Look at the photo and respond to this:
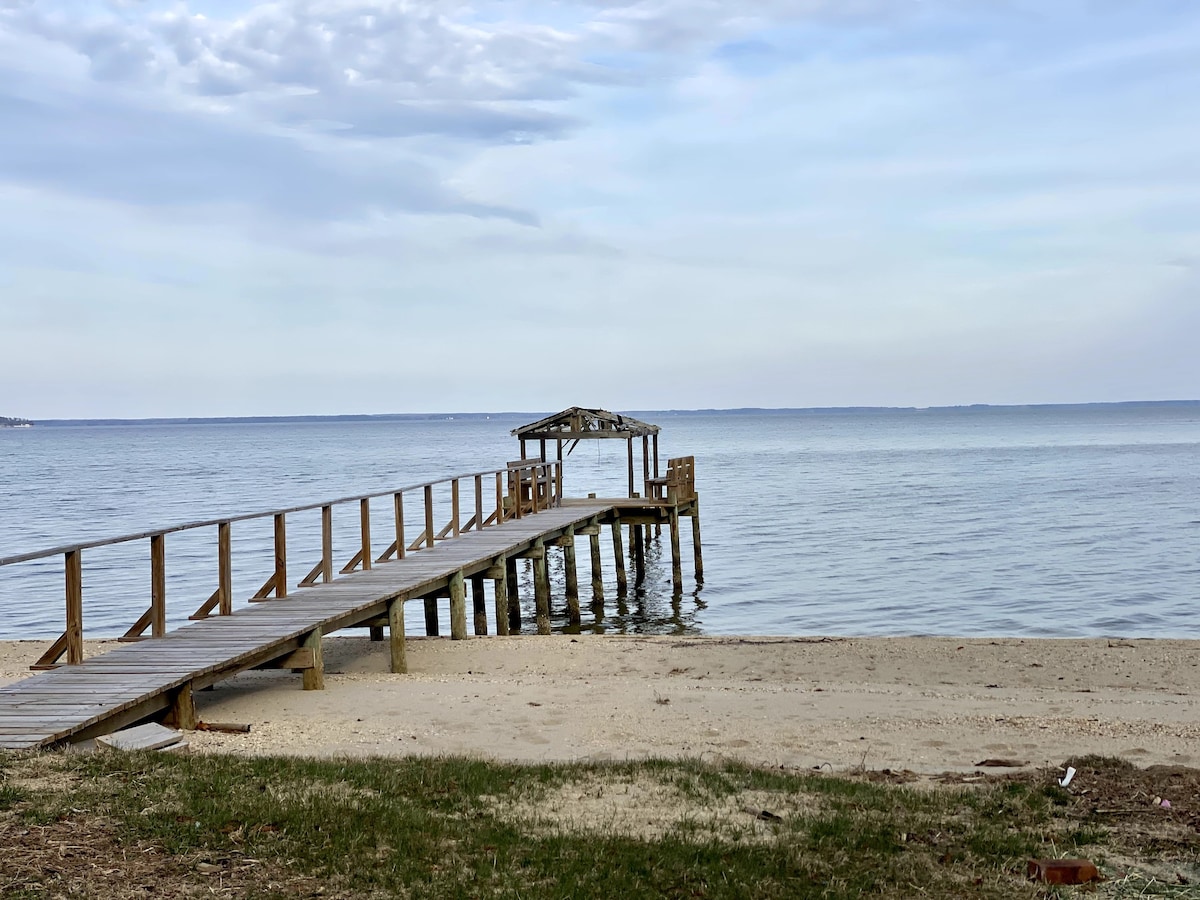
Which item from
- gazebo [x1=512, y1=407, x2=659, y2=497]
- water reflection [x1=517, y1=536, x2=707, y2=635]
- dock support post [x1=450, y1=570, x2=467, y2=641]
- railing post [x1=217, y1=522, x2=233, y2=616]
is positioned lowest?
water reflection [x1=517, y1=536, x2=707, y2=635]

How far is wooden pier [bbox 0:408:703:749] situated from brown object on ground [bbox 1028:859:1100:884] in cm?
603

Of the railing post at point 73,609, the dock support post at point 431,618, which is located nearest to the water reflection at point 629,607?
the dock support post at point 431,618

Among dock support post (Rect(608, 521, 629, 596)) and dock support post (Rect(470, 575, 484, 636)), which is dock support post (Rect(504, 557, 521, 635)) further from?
dock support post (Rect(608, 521, 629, 596))

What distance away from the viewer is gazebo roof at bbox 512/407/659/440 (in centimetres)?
2847

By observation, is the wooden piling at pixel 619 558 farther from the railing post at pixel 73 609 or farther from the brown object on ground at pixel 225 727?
the brown object on ground at pixel 225 727

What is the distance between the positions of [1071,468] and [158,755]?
230ft

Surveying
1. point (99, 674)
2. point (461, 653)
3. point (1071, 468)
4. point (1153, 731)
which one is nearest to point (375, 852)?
point (99, 674)

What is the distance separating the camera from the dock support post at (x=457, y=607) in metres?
16.5

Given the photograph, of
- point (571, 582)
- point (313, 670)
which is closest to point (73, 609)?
point (313, 670)

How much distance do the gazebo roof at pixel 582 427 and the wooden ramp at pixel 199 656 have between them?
10441 mm

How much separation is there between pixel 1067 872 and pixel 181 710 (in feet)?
22.6

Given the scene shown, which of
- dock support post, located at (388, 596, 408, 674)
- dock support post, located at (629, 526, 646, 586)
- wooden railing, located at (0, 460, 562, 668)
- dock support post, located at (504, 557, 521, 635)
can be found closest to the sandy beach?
dock support post, located at (388, 596, 408, 674)

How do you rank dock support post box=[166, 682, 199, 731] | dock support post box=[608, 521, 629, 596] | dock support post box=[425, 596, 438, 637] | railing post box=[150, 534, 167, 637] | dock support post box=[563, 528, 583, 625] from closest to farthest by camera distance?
dock support post box=[166, 682, 199, 731], railing post box=[150, 534, 167, 637], dock support post box=[425, 596, 438, 637], dock support post box=[563, 528, 583, 625], dock support post box=[608, 521, 629, 596]

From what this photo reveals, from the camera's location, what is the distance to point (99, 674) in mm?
9672
